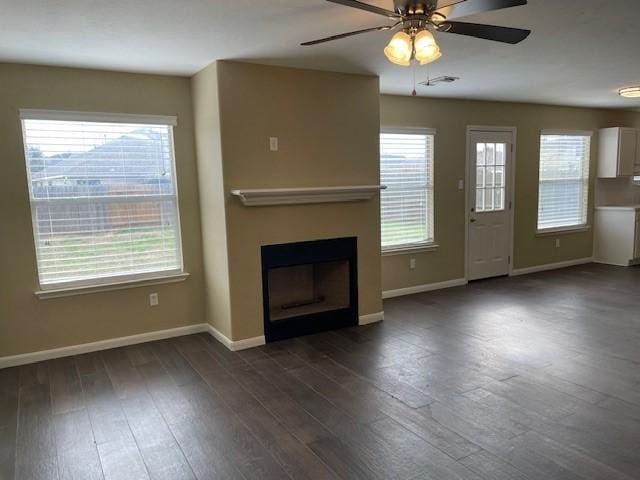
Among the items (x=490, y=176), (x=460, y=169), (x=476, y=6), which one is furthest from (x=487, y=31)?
(x=490, y=176)

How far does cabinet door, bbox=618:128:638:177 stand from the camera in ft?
23.2

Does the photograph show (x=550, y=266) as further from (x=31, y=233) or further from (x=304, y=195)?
(x=31, y=233)

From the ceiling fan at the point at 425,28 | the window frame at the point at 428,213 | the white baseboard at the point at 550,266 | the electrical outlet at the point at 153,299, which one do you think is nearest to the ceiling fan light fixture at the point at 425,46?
the ceiling fan at the point at 425,28

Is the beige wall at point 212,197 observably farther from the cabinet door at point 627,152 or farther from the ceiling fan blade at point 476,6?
the cabinet door at point 627,152

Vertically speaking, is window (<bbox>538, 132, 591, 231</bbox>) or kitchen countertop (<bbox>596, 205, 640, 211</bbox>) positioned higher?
window (<bbox>538, 132, 591, 231</bbox>)

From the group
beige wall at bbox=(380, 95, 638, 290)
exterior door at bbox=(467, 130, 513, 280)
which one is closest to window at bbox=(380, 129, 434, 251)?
beige wall at bbox=(380, 95, 638, 290)

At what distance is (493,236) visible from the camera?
6344 mm

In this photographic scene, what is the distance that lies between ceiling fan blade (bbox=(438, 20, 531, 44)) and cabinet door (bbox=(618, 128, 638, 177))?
19.5 ft

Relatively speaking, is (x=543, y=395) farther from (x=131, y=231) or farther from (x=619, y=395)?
(x=131, y=231)

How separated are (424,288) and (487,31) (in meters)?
3.94

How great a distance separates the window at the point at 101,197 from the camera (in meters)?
3.78

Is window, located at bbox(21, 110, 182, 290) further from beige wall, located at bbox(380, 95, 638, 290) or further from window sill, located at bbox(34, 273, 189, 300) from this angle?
A: beige wall, located at bbox(380, 95, 638, 290)

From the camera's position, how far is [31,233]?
3.73 m

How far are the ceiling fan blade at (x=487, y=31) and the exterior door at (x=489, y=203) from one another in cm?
377
